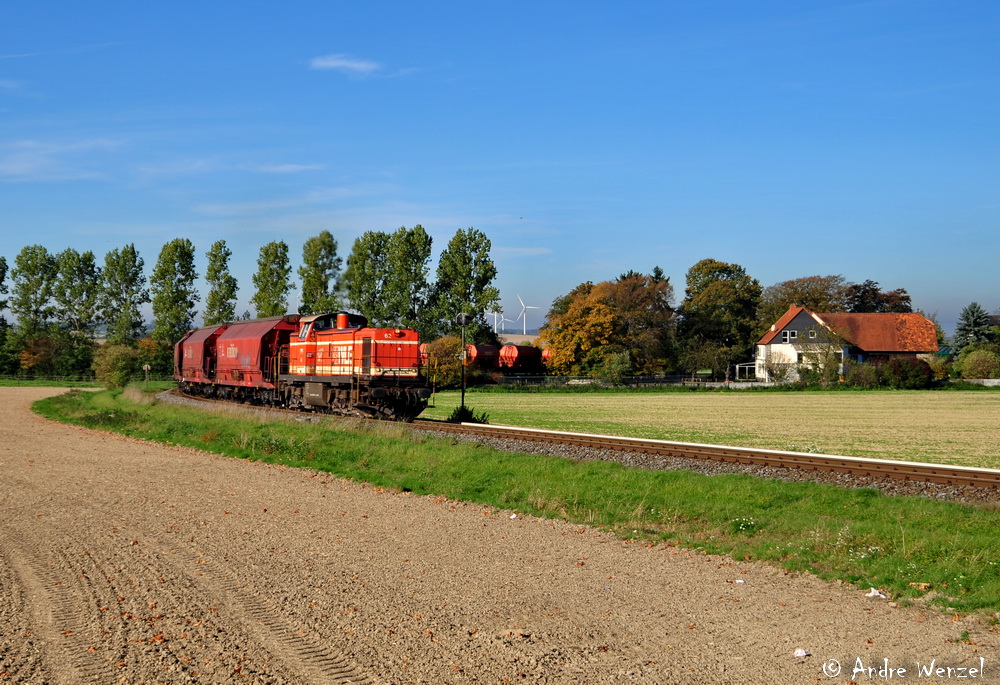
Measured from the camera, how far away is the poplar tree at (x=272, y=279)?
262ft

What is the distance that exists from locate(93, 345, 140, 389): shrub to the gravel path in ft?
182

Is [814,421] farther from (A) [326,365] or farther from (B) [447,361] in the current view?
(B) [447,361]

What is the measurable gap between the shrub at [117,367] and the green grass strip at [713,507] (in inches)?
1797

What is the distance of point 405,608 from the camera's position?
402 inches

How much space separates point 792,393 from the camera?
72312 millimetres

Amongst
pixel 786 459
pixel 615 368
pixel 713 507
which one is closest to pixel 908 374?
pixel 615 368

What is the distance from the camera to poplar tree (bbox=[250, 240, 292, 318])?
Result: 7981cm

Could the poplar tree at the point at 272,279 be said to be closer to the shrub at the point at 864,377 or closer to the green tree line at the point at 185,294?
the green tree line at the point at 185,294

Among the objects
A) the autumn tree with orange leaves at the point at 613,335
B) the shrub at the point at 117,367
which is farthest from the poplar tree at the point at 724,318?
the shrub at the point at 117,367

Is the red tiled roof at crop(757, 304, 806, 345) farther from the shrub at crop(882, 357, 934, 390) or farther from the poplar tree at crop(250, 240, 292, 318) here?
the poplar tree at crop(250, 240, 292, 318)

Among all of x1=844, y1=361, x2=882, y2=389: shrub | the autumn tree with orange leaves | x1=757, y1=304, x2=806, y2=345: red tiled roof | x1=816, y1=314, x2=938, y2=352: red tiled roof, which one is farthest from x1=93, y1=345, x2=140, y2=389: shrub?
x1=816, y1=314, x2=938, y2=352: red tiled roof

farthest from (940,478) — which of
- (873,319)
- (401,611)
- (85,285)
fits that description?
(85,285)

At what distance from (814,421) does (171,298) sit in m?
64.4

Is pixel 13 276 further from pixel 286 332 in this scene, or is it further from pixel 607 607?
pixel 607 607
